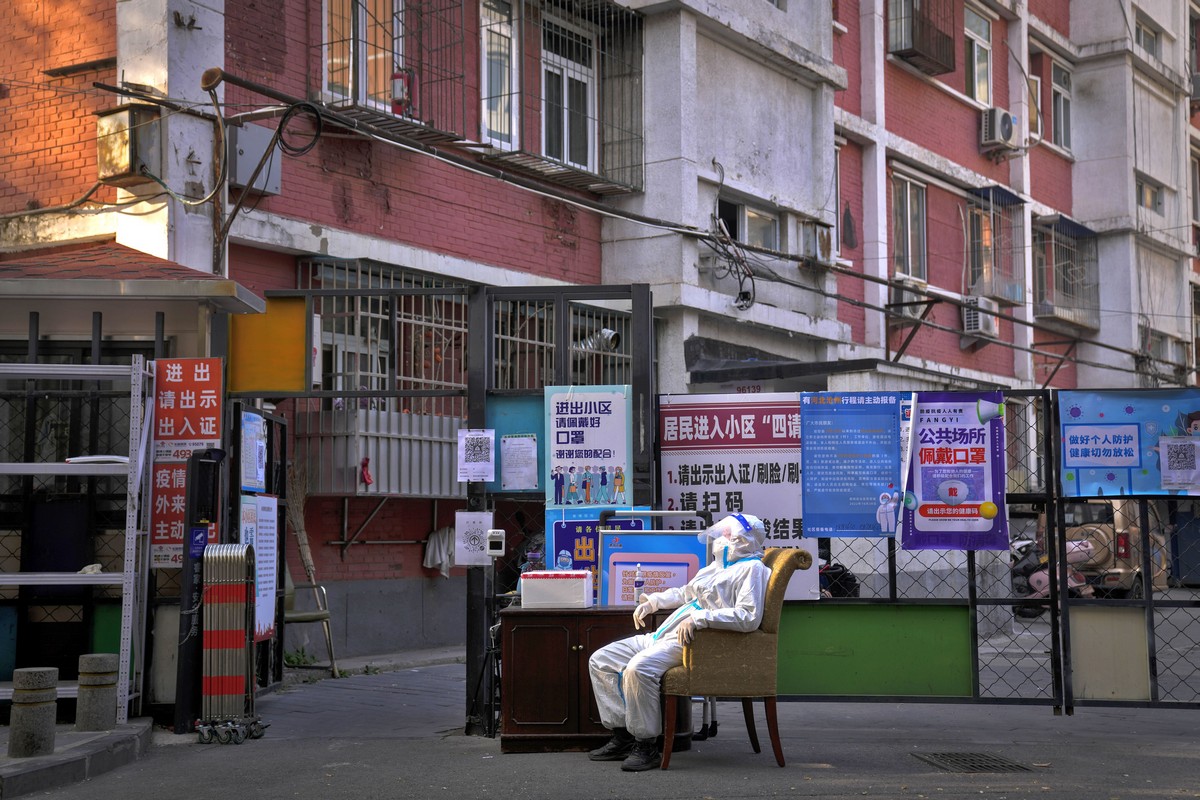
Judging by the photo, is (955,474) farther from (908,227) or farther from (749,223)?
(908,227)

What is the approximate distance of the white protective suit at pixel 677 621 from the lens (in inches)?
314

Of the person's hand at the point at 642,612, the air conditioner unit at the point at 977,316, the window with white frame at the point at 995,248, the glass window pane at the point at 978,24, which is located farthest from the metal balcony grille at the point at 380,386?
the glass window pane at the point at 978,24

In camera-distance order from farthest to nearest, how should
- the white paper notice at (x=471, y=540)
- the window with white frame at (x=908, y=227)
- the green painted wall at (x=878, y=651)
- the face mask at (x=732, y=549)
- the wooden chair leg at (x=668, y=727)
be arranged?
1. the window with white frame at (x=908, y=227)
2. the white paper notice at (x=471, y=540)
3. the green painted wall at (x=878, y=651)
4. the face mask at (x=732, y=549)
5. the wooden chair leg at (x=668, y=727)

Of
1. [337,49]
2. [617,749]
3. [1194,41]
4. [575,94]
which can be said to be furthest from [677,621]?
[1194,41]

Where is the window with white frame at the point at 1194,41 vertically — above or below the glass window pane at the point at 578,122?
above

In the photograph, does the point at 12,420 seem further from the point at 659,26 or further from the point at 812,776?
the point at 659,26

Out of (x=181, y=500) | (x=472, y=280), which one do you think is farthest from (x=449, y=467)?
(x=181, y=500)

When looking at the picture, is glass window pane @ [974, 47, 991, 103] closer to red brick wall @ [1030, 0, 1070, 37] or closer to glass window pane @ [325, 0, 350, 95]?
red brick wall @ [1030, 0, 1070, 37]

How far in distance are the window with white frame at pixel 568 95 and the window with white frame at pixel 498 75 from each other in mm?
591

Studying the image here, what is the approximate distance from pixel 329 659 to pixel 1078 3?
75.9 ft

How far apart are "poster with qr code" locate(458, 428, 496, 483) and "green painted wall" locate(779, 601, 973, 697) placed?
2291 mm

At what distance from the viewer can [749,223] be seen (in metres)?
19.5

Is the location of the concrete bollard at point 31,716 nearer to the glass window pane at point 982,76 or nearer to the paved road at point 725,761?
the paved road at point 725,761

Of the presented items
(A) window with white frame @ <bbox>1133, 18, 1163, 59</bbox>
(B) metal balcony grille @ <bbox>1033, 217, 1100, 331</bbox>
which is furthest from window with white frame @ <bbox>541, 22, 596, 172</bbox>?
(A) window with white frame @ <bbox>1133, 18, 1163, 59</bbox>
